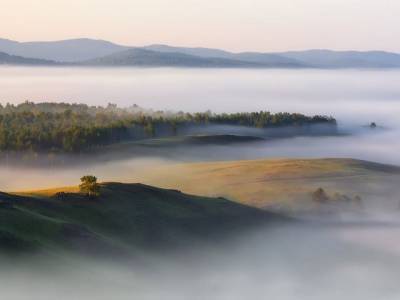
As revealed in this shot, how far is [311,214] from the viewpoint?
140500mm

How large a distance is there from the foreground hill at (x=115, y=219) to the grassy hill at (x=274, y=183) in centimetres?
2385

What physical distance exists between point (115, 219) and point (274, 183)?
81504 mm

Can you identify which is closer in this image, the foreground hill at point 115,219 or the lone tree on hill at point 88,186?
the foreground hill at point 115,219

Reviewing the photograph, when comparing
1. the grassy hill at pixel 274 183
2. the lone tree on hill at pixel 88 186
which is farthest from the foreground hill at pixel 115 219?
the grassy hill at pixel 274 183

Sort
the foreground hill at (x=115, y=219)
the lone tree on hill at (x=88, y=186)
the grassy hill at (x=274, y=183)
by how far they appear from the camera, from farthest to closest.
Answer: the grassy hill at (x=274, y=183)
the lone tree on hill at (x=88, y=186)
the foreground hill at (x=115, y=219)

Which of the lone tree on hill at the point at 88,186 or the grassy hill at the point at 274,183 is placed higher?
the lone tree on hill at the point at 88,186

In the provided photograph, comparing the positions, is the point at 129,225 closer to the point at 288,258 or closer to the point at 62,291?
the point at 288,258

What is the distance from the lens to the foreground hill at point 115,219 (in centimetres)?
8181

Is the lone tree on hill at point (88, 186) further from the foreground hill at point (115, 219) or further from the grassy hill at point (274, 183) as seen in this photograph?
the grassy hill at point (274, 183)

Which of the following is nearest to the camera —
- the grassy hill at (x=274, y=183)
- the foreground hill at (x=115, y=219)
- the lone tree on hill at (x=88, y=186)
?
the foreground hill at (x=115, y=219)

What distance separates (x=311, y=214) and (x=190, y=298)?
212 ft

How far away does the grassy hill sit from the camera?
154750mm

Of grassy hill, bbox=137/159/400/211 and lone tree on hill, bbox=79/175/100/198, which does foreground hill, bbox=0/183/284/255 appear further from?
grassy hill, bbox=137/159/400/211

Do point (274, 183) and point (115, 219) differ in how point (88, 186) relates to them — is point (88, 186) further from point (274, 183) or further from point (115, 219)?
point (274, 183)
